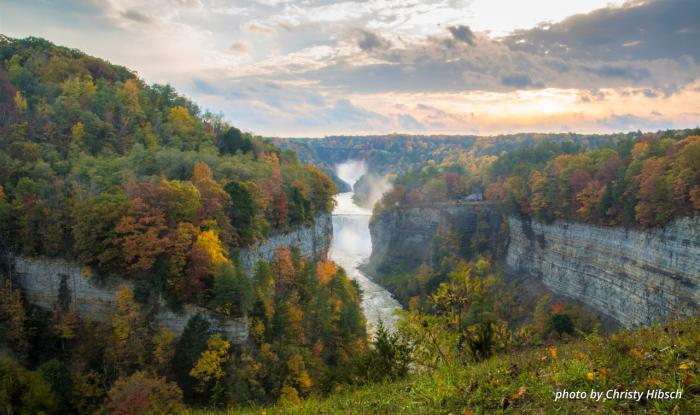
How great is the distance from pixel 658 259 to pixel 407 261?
47.4 m

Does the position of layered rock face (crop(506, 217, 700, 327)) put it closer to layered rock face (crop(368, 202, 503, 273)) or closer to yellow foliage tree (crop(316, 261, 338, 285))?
layered rock face (crop(368, 202, 503, 273))

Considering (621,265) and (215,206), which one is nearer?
(215,206)

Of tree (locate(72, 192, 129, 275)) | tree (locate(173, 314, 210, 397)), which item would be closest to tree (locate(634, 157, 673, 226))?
tree (locate(173, 314, 210, 397))

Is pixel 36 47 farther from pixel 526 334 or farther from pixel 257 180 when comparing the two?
pixel 526 334

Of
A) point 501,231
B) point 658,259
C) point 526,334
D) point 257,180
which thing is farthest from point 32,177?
point 501,231

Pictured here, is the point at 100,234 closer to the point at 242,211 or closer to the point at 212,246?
the point at 212,246

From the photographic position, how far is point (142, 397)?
69.8 feet

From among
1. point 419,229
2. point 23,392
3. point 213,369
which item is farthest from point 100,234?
point 419,229

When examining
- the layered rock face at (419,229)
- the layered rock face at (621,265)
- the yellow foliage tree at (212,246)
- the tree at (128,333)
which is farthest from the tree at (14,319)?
the layered rock face at (419,229)

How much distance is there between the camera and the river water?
62.3 metres

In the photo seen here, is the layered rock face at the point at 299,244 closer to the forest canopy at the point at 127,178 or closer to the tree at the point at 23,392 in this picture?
the forest canopy at the point at 127,178

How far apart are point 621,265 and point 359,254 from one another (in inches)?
2673

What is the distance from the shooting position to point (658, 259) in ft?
123

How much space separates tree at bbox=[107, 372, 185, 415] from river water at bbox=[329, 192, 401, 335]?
3228 centimetres
